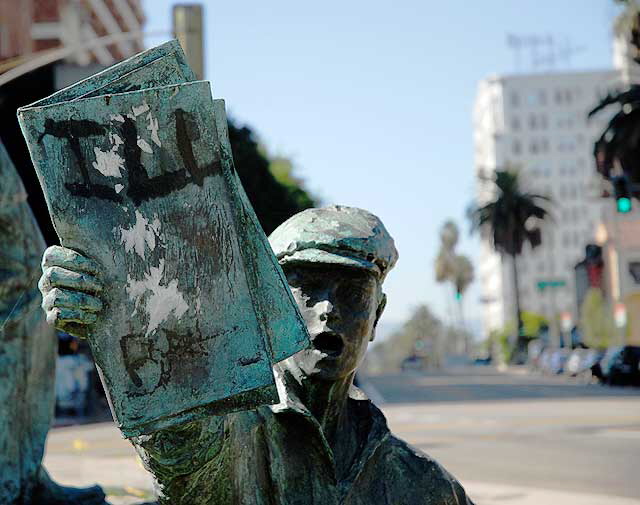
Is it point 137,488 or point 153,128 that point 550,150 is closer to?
point 137,488

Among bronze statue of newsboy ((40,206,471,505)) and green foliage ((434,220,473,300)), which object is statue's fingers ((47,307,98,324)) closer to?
bronze statue of newsboy ((40,206,471,505))

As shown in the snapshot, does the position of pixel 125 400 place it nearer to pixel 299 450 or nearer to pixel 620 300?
pixel 299 450

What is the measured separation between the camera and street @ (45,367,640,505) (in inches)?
360

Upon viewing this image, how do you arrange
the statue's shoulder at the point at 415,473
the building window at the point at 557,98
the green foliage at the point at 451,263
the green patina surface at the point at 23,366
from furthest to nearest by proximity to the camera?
the building window at the point at 557,98 → the green foliage at the point at 451,263 → the green patina surface at the point at 23,366 → the statue's shoulder at the point at 415,473

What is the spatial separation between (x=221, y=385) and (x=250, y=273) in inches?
7.5

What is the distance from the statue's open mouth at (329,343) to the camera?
2146 mm

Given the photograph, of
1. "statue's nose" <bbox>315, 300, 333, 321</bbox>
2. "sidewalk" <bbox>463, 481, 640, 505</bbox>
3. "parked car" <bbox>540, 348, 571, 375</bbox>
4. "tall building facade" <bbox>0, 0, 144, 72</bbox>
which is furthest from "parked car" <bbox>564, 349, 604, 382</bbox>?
"statue's nose" <bbox>315, 300, 333, 321</bbox>

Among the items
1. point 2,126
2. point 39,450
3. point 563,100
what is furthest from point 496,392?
point 563,100

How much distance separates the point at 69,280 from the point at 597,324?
173 ft

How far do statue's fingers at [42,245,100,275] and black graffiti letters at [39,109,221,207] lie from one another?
0.32 feet

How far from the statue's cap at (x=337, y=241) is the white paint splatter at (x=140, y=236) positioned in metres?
0.42

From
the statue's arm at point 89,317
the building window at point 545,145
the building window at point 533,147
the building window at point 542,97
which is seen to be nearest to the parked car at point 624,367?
the statue's arm at point 89,317

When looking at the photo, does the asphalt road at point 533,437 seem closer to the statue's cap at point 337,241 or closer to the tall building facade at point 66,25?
the statue's cap at point 337,241

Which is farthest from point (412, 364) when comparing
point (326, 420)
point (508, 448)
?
point (326, 420)
